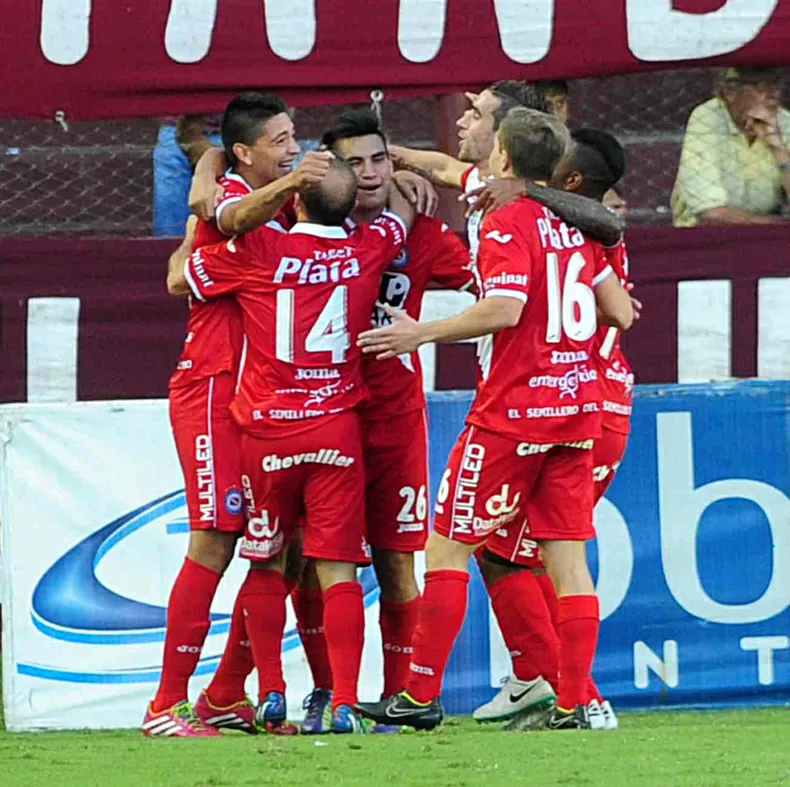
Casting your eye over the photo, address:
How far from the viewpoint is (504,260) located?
17.1 feet

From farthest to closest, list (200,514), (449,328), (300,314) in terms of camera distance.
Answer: (200,514) → (300,314) → (449,328)

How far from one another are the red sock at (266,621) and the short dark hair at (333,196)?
1052mm

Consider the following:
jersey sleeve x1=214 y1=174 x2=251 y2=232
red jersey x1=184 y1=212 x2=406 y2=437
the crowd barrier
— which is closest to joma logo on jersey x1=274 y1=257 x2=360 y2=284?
red jersey x1=184 y1=212 x2=406 y2=437

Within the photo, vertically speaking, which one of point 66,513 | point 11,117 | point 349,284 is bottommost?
point 66,513

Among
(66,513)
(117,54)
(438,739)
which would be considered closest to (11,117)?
(117,54)

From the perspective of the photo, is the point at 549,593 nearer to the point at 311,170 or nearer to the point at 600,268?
the point at 600,268

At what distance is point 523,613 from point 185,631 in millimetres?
1013

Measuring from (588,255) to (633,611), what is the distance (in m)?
1.67

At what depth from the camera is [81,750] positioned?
5340 millimetres

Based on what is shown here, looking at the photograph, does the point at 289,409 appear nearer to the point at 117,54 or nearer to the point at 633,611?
the point at 633,611

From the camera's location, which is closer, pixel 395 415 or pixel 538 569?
pixel 395 415

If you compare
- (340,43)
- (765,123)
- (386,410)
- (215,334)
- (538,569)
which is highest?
(340,43)

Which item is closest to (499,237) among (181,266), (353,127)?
(353,127)

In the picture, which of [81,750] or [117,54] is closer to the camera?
[81,750]
